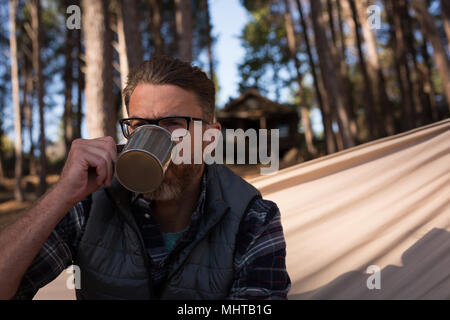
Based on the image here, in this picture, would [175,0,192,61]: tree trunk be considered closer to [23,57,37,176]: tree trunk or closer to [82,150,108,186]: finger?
[82,150,108,186]: finger

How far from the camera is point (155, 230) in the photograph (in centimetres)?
125

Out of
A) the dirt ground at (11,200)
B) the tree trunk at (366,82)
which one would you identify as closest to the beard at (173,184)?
the dirt ground at (11,200)

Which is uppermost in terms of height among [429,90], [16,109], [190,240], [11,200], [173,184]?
[429,90]

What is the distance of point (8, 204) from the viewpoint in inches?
443

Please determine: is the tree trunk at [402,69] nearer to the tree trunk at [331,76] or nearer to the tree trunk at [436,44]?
the tree trunk at [331,76]

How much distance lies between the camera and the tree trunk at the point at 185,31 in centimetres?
554

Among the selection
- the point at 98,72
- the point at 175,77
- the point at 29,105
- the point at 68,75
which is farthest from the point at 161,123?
the point at 29,105

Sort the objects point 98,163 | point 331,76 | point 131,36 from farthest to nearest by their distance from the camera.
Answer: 1. point 331,76
2. point 131,36
3. point 98,163

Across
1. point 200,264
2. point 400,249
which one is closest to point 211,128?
point 200,264

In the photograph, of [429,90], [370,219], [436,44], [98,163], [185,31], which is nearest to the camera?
[98,163]

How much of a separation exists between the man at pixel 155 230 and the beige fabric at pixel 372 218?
97 centimetres

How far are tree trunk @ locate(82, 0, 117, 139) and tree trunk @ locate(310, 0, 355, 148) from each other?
4.76m

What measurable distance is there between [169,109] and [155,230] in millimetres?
454

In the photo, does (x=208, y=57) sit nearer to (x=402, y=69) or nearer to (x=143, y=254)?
(x=402, y=69)
